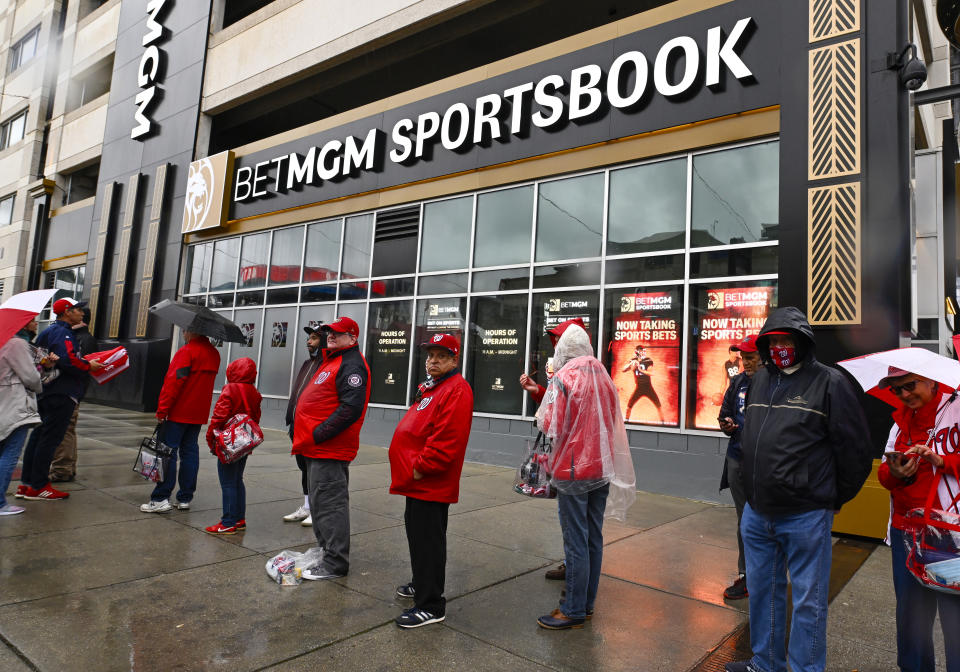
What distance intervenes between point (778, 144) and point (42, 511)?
31.4ft

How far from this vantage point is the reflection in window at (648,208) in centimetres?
888

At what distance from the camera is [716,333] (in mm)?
8234

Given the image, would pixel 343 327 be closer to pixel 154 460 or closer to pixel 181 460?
pixel 154 460

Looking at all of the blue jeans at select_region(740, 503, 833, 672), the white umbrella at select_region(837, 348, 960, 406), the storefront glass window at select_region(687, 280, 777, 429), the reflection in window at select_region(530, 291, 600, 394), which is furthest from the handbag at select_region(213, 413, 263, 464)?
the storefront glass window at select_region(687, 280, 777, 429)

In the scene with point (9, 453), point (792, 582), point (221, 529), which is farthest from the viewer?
point (9, 453)

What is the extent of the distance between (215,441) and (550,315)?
6.05 metres

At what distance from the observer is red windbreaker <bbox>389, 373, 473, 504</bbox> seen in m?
3.53

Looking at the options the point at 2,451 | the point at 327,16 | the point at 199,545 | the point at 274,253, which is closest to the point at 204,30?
the point at 327,16

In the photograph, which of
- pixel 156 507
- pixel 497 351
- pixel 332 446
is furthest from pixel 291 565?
pixel 497 351

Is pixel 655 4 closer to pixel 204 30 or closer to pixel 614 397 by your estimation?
pixel 614 397

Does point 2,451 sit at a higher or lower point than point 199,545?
higher

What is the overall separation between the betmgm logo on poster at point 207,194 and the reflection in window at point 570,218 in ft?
31.9

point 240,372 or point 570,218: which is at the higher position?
point 570,218

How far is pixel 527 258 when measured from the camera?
10.4m
